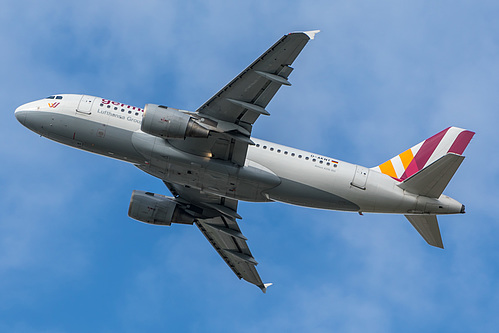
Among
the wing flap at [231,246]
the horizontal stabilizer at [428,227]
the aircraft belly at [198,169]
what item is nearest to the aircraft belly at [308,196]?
the aircraft belly at [198,169]

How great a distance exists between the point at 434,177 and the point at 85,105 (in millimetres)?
22908

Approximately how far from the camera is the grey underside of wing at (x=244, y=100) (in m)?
36.7

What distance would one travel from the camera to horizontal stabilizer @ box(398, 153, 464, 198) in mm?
39312

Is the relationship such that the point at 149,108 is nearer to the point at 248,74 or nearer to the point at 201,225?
the point at 248,74

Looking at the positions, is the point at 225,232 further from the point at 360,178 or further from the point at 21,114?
the point at 21,114

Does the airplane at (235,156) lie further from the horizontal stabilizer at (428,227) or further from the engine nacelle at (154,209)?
the engine nacelle at (154,209)

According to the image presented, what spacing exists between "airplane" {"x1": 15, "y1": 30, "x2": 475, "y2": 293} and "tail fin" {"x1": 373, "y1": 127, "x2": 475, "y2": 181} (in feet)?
0.32

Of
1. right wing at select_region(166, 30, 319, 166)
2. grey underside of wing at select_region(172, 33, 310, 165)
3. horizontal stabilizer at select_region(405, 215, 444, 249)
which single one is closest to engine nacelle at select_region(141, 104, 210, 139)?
right wing at select_region(166, 30, 319, 166)

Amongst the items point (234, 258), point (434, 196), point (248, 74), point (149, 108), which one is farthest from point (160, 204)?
point (434, 196)

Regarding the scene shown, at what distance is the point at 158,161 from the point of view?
41.3 m

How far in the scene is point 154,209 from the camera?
48031 millimetres

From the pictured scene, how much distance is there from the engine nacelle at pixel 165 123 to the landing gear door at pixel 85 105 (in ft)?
16.6

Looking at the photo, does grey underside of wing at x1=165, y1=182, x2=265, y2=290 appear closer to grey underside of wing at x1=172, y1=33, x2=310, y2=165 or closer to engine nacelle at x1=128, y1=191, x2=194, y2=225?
engine nacelle at x1=128, y1=191, x2=194, y2=225

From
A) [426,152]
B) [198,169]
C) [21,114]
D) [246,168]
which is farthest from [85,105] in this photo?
[426,152]
